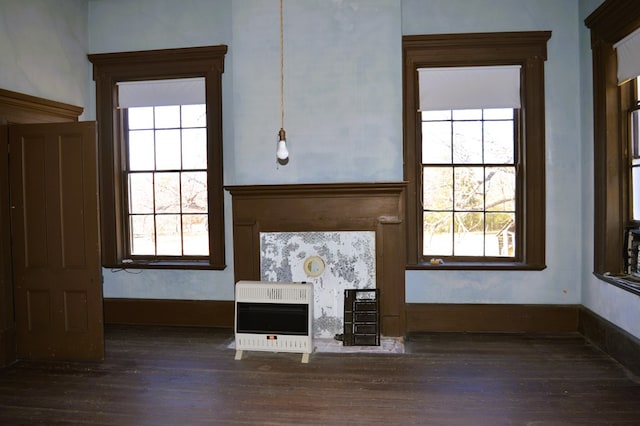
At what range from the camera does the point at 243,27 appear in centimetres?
478

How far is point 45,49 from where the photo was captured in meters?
4.77

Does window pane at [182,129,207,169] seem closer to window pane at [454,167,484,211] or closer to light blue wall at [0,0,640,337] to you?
light blue wall at [0,0,640,337]

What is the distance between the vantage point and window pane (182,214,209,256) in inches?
212

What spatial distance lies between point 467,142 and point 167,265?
332cm

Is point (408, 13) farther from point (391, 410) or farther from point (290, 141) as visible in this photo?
point (391, 410)

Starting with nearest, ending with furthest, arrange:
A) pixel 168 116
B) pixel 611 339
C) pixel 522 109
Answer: pixel 611 339 < pixel 522 109 < pixel 168 116

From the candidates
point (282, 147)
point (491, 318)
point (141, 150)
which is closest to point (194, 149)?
point (141, 150)

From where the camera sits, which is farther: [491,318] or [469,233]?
[469,233]

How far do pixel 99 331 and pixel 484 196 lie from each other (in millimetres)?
3763

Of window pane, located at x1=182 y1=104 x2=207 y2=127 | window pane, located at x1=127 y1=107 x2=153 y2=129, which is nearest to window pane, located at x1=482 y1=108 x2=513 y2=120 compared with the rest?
window pane, located at x1=182 y1=104 x2=207 y2=127

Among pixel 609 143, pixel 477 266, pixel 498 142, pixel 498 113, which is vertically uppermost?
pixel 498 113

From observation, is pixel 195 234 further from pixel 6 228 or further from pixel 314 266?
pixel 6 228

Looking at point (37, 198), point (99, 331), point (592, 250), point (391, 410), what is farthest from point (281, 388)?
point (592, 250)

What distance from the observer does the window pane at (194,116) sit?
5.32 meters
